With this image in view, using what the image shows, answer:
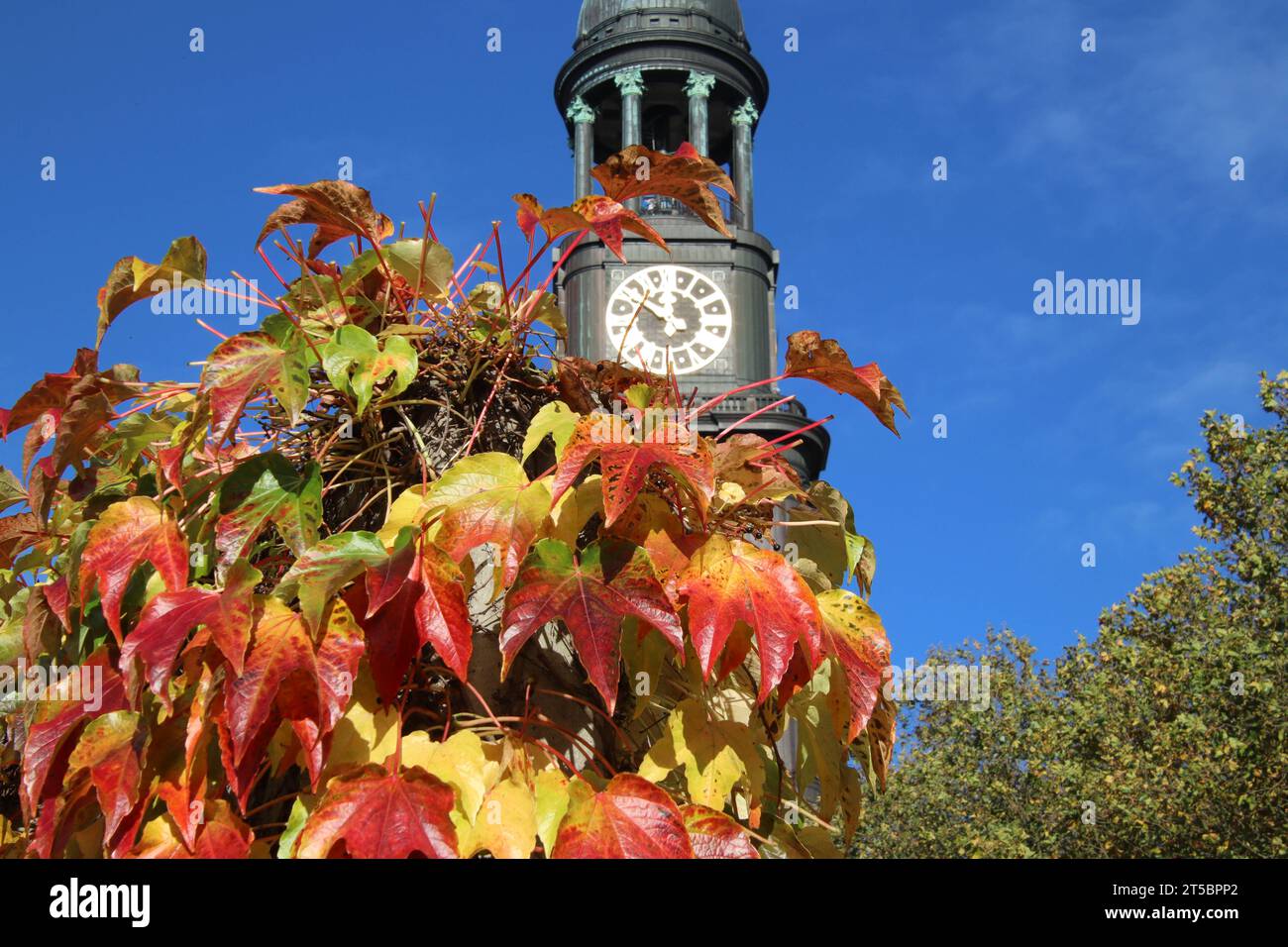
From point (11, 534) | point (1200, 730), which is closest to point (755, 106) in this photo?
point (1200, 730)

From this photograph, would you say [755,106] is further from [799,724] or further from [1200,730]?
[799,724]

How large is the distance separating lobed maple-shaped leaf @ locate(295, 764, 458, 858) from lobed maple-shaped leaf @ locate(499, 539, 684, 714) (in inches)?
8.0

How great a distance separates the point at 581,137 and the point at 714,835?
3382 centimetres

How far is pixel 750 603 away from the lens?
2.01 meters

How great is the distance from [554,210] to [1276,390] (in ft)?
76.5

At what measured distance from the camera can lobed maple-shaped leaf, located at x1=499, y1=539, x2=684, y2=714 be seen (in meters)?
1.92

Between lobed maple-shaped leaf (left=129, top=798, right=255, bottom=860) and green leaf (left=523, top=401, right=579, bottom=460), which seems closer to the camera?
lobed maple-shaped leaf (left=129, top=798, right=255, bottom=860)

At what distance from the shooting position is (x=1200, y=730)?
830 inches

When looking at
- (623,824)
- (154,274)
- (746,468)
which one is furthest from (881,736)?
(154,274)

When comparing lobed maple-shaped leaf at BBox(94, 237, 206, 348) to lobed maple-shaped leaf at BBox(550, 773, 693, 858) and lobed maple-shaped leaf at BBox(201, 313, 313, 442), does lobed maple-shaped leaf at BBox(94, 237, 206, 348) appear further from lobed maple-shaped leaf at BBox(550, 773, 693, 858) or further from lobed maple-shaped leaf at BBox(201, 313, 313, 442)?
lobed maple-shaped leaf at BBox(550, 773, 693, 858)

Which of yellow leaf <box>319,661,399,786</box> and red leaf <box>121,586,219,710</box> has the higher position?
red leaf <box>121,586,219,710</box>

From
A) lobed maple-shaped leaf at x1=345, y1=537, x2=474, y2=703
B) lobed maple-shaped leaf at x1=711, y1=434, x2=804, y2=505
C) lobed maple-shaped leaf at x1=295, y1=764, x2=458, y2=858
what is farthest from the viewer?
lobed maple-shaped leaf at x1=711, y1=434, x2=804, y2=505

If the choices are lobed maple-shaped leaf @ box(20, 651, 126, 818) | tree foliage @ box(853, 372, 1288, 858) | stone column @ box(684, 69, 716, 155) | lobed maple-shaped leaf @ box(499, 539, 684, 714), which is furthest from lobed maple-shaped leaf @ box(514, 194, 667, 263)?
stone column @ box(684, 69, 716, 155)

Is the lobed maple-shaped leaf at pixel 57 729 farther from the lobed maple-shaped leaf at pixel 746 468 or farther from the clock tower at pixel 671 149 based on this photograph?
the clock tower at pixel 671 149
